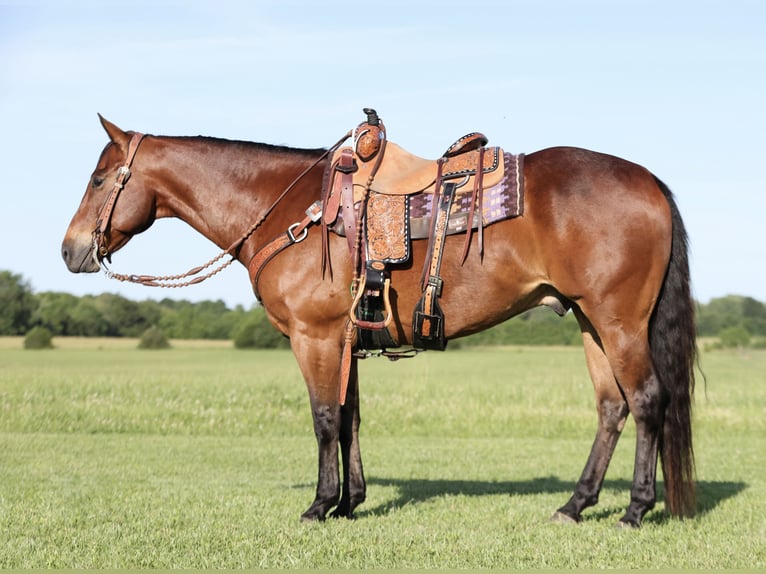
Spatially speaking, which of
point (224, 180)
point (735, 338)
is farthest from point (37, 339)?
point (735, 338)

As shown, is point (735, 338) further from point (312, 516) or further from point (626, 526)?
point (312, 516)

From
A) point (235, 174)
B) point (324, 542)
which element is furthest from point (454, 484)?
point (235, 174)

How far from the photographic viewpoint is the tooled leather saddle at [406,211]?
5.93 metres

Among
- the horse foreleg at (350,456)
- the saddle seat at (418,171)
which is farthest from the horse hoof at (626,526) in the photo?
the saddle seat at (418,171)

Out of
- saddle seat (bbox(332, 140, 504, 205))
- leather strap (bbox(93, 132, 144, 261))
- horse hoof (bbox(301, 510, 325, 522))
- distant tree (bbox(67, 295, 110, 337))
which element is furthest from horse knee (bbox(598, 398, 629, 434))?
distant tree (bbox(67, 295, 110, 337))

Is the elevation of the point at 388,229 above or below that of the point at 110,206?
below

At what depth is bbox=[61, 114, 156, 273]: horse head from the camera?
22.2 feet

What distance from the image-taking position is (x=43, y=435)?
584 inches

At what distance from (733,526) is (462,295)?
2725 mm

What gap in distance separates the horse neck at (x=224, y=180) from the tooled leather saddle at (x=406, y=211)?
561mm

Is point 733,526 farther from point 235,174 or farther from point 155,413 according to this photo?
point 155,413

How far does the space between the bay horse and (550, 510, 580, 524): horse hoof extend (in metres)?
0.02

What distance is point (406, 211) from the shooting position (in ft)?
19.9

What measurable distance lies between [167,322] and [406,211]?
187 feet
